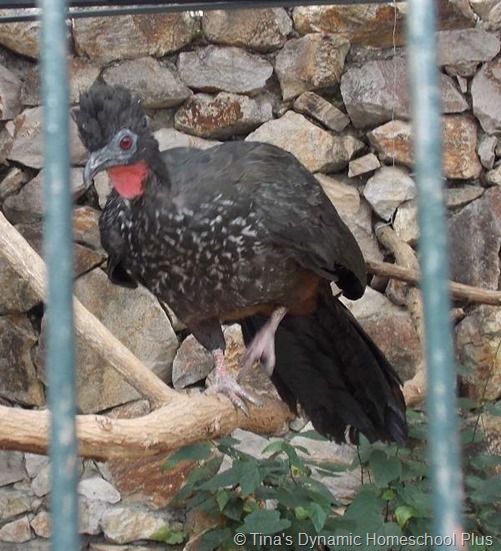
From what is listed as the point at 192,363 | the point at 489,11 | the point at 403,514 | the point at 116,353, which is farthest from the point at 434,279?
the point at 489,11

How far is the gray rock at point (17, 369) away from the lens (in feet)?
11.7

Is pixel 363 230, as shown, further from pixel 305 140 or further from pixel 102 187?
pixel 102 187

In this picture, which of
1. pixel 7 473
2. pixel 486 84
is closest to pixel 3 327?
pixel 7 473

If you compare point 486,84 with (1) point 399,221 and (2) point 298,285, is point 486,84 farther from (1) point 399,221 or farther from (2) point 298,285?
(2) point 298,285

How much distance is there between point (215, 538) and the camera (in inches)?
123

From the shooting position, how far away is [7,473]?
3.52 m

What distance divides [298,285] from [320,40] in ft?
4.67

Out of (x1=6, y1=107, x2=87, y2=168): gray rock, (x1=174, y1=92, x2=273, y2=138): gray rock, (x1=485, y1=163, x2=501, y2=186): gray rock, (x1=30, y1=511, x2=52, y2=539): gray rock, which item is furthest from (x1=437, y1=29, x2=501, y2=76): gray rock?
(x1=30, y1=511, x2=52, y2=539): gray rock

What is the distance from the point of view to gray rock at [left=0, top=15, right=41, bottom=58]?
360cm

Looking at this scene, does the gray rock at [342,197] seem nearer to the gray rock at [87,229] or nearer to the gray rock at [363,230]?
the gray rock at [363,230]

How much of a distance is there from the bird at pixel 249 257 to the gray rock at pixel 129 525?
3.19 ft

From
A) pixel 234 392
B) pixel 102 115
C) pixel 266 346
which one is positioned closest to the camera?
pixel 102 115

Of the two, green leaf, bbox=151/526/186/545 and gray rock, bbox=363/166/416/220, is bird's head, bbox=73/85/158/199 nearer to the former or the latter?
gray rock, bbox=363/166/416/220

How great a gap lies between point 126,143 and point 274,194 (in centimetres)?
45
